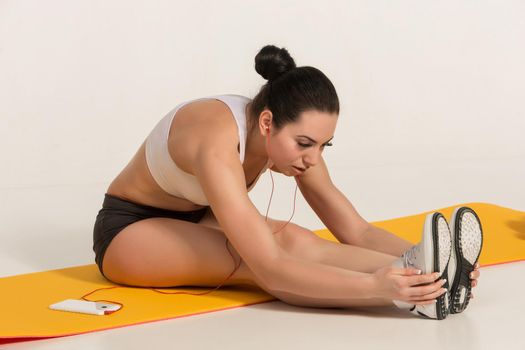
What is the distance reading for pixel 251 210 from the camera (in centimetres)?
338

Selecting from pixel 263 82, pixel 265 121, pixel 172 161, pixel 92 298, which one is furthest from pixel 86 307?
pixel 263 82

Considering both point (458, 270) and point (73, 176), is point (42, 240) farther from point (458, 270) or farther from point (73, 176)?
point (458, 270)

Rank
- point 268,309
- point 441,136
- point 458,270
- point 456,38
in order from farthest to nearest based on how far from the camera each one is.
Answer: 1. point 456,38
2. point 441,136
3. point 268,309
4. point 458,270

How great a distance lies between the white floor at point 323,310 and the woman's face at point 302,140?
21.2 inches

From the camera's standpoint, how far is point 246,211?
338cm

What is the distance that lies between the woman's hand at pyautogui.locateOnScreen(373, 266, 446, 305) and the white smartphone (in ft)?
3.16

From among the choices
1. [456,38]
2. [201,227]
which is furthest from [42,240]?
[456,38]

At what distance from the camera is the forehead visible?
3461mm

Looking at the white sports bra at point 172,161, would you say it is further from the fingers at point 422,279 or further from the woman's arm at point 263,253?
the fingers at point 422,279

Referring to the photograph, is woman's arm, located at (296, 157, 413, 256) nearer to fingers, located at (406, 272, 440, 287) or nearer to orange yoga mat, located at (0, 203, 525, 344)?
orange yoga mat, located at (0, 203, 525, 344)

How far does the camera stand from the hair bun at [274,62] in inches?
141

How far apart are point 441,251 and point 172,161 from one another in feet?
3.55

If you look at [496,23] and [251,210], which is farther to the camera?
[496,23]

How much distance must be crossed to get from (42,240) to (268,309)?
1995 mm
